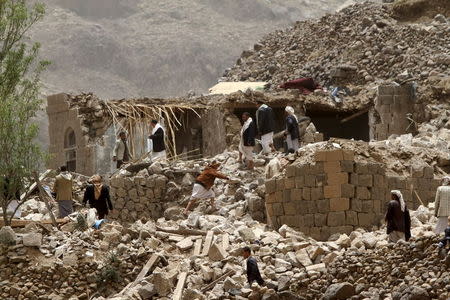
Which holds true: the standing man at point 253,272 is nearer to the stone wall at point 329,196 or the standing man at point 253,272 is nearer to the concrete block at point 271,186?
the stone wall at point 329,196

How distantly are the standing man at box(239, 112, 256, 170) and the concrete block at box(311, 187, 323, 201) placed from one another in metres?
2.91

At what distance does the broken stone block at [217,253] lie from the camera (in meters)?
21.6

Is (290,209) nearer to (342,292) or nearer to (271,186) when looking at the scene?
(271,186)

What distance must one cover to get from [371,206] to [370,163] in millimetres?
702

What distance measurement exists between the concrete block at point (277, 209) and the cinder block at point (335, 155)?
1086 mm

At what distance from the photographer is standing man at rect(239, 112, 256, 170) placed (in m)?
26.0

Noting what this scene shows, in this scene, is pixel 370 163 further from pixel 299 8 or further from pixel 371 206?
pixel 299 8

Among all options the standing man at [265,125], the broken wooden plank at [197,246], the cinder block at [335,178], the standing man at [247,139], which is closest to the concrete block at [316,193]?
the cinder block at [335,178]

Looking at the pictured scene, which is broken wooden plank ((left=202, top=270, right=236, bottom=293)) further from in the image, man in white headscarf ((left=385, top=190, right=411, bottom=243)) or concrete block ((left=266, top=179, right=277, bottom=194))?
concrete block ((left=266, top=179, right=277, bottom=194))

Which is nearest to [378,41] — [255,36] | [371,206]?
[371,206]

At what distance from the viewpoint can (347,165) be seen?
2342 centimetres

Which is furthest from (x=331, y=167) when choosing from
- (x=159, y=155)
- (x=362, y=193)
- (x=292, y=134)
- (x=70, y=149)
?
(x=70, y=149)

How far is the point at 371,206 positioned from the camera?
924 inches

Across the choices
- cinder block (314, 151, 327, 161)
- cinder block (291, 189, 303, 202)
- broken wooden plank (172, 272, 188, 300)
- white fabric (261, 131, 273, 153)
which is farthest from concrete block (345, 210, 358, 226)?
white fabric (261, 131, 273, 153)
